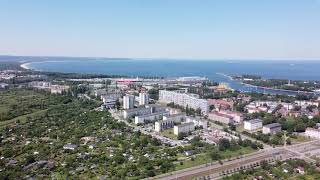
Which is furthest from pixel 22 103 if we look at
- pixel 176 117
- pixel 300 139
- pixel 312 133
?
pixel 312 133

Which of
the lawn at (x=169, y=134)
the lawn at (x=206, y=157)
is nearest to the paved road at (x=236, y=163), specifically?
the lawn at (x=206, y=157)

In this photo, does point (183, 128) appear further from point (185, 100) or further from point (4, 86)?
point (4, 86)

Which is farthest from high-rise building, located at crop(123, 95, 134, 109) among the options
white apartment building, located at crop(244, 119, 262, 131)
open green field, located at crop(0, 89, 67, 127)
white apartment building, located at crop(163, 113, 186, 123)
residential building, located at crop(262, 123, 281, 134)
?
residential building, located at crop(262, 123, 281, 134)

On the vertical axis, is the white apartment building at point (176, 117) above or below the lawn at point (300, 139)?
above

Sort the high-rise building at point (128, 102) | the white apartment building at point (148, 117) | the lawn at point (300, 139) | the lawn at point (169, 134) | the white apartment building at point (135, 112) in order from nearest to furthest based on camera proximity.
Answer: the lawn at point (300, 139) → the lawn at point (169, 134) → the white apartment building at point (148, 117) → the white apartment building at point (135, 112) → the high-rise building at point (128, 102)

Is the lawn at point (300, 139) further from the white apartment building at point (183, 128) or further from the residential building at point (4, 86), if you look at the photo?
the residential building at point (4, 86)

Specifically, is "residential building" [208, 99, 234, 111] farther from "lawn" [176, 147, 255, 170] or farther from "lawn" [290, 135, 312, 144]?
"lawn" [176, 147, 255, 170]

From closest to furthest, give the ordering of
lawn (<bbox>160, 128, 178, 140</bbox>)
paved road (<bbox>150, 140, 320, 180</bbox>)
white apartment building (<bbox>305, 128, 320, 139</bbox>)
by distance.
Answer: paved road (<bbox>150, 140, 320, 180</bbox>)
lawn (<bbox>160, 128, 178, 140</bbox>)
white apartment building (<bbox>305, 128, 320, 139</bbox>)
